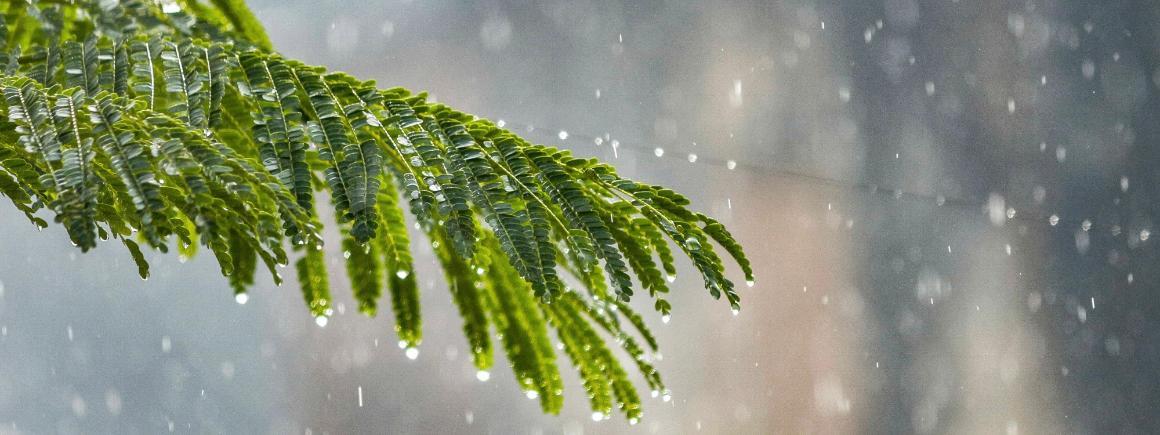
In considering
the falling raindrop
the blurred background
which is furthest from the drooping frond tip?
the falling raindrop

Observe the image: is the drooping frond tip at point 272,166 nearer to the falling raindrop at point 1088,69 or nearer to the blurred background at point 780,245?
the blurred background at point 780,245

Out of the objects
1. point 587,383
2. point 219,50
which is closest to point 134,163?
point 219,50

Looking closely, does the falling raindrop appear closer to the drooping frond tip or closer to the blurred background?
the blurred background

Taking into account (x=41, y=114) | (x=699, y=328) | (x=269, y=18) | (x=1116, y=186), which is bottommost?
(x=699, y=328)

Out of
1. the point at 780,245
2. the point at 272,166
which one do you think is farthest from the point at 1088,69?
the point at 272,166

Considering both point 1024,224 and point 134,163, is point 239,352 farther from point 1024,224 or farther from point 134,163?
point 134,163

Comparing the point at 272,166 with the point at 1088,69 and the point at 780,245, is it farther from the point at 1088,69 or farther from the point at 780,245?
the point at 1088,69
